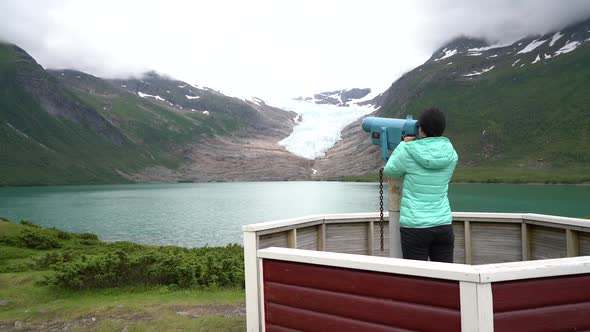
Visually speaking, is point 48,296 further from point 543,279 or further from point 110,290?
point 543,279

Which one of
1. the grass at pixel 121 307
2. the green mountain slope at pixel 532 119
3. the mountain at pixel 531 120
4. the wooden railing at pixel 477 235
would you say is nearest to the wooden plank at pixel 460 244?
the wooden railing at pixel 477 235

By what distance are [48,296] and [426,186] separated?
9.81 meters

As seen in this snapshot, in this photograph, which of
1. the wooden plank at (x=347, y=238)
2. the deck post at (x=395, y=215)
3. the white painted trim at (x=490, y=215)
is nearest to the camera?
the deck post at (x=395, y=215)

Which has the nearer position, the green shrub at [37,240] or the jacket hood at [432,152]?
the jacket hood at [432,152]

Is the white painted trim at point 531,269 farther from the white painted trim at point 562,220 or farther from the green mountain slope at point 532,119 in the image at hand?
the green mountain slope at point 532,119

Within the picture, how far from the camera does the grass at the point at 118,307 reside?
8.40 m

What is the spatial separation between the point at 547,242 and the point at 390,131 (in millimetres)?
2945

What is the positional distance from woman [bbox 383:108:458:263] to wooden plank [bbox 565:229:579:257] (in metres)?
2.28

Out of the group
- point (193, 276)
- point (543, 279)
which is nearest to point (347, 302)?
point (543, 279)

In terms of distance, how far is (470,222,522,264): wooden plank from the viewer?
7203 mm

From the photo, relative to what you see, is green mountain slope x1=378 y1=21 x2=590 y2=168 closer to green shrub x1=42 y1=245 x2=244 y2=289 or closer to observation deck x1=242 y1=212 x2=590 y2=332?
green shrub x1=42 y1=245 x2=244 y2=289

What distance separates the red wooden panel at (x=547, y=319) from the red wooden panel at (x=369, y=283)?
373 millimetres

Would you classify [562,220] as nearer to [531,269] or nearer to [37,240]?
[531,269]

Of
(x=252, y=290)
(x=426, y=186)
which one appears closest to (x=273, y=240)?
(x=252, y=290)
